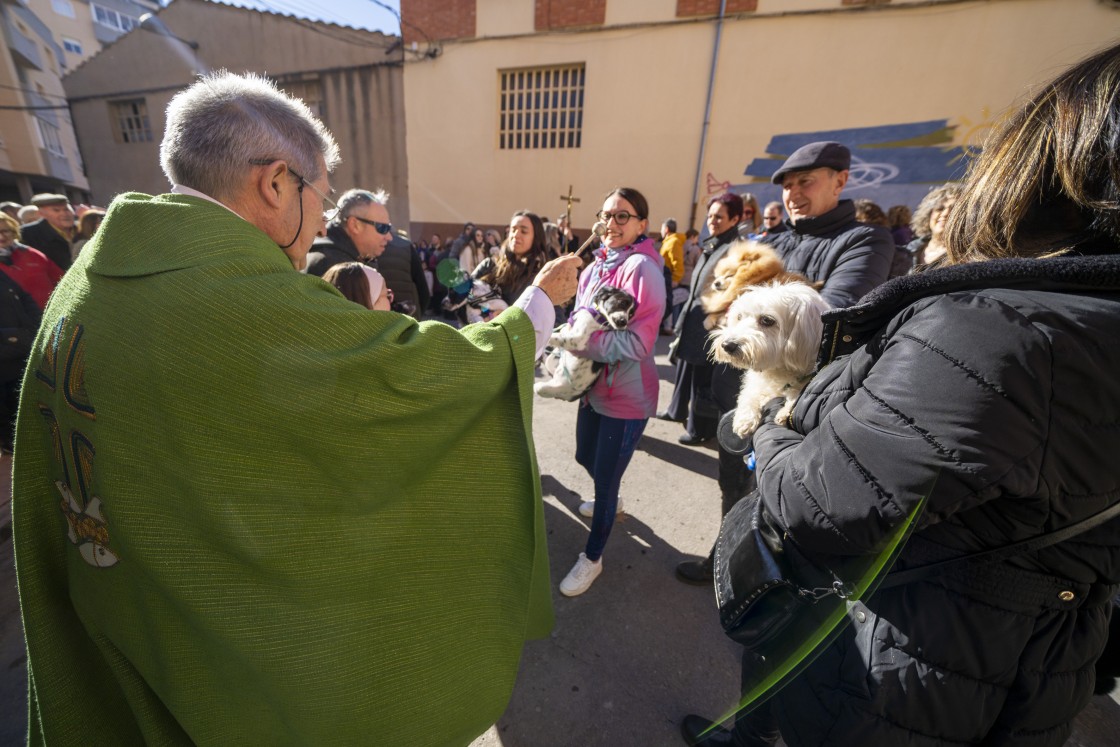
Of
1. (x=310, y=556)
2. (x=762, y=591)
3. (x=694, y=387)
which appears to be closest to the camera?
(x=310, y=556)

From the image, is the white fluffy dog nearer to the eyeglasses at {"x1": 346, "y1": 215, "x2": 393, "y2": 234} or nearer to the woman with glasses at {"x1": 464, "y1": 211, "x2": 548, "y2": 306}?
the woman with glasses at {"x1": 464, "y1": 211, "x2": 548, "y2": 306}

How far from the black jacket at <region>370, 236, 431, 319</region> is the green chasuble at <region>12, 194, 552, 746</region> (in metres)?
2.79

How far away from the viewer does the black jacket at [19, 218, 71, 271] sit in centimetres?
447

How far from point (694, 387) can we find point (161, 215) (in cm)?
375

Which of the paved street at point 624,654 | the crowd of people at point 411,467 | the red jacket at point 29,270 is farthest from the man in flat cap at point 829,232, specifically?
the red jacket at point 29,270

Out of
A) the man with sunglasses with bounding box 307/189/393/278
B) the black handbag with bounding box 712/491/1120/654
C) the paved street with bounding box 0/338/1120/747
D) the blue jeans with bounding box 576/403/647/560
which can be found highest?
the man with sunglasses with bounding box 307/189/393/278

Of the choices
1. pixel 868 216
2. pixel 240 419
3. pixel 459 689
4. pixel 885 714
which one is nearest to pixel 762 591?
pixel 885 714

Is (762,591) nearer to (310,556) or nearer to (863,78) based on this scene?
(310,556)

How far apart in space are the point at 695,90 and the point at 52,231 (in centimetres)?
1165

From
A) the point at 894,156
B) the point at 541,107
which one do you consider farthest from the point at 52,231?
the point at 894,156

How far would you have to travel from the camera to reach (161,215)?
3.04 ft

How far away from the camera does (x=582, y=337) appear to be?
2.07m

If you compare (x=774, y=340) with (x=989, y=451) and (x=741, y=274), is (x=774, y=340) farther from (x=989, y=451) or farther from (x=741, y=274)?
(x=989, y=451)

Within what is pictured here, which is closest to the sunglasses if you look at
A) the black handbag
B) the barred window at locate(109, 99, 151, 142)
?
the black handbag
